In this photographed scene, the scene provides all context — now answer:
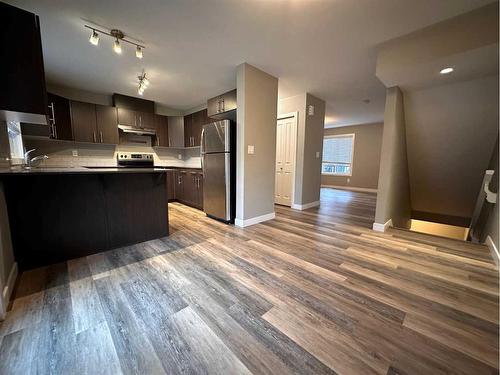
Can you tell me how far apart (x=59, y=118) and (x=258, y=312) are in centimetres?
483

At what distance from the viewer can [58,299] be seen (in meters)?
1.54

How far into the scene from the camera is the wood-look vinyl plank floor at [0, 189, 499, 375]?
42.2 inches

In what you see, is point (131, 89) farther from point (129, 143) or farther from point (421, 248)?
point (421, 248)

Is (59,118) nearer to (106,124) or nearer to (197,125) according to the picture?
(106,124)

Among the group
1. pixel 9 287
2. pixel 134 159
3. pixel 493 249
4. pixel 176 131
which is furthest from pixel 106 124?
pixel 493 249

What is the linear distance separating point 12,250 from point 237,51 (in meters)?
3.28

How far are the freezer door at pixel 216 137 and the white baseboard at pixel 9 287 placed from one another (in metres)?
2.65

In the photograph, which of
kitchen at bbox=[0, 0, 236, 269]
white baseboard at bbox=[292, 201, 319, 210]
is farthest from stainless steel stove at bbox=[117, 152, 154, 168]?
white baseboard at bbox=[292, 201, 319, 210]

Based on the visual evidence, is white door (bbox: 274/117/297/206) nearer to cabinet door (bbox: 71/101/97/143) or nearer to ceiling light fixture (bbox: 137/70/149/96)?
ceiling light fixture (bbox: 137/70/149/96)

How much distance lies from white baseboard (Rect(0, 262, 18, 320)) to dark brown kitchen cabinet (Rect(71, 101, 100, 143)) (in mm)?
3024

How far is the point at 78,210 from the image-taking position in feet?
7.09

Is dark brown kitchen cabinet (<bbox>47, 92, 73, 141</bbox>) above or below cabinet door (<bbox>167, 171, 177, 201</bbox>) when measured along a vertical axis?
above

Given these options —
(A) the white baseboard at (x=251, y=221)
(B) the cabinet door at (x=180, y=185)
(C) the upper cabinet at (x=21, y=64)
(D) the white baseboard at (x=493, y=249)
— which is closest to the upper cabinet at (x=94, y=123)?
(B) the cabinet door at (x=180, y=185)

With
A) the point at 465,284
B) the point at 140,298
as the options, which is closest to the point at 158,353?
the point at 140,298
